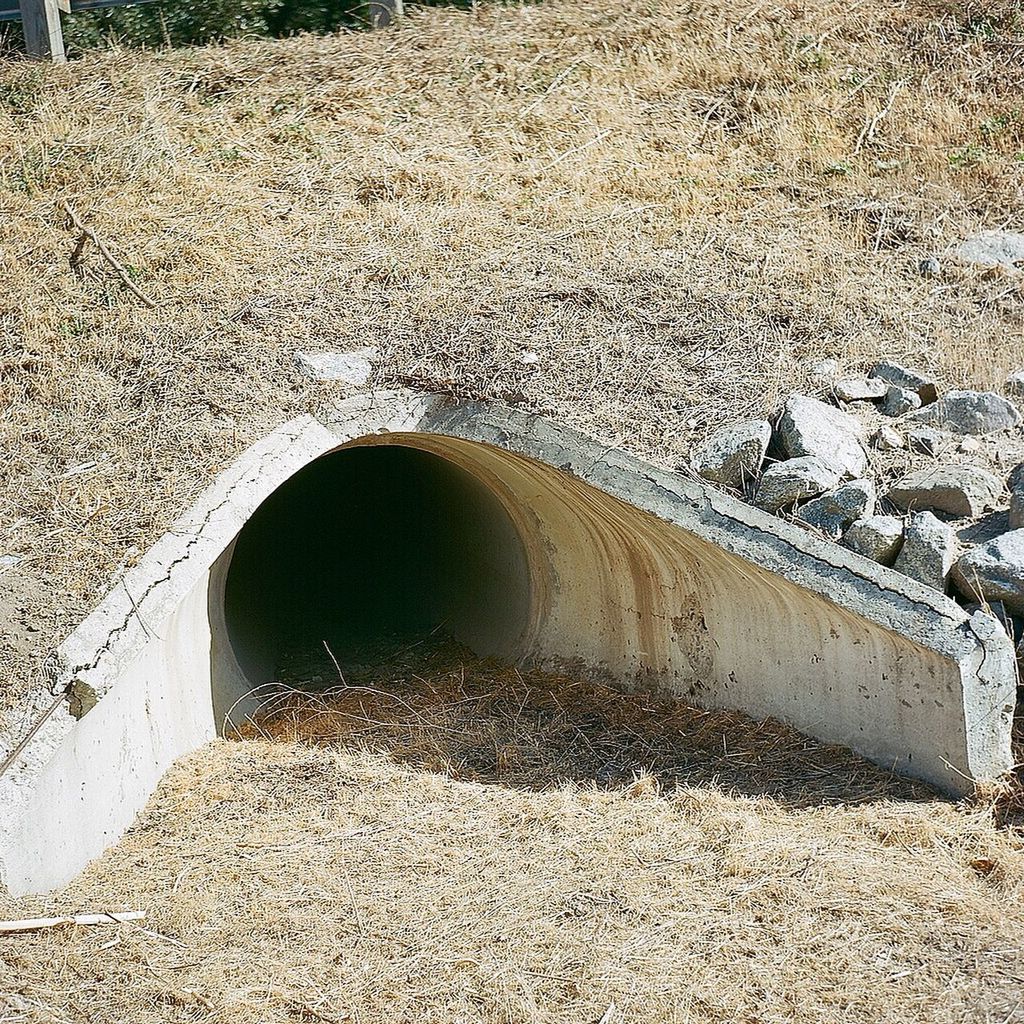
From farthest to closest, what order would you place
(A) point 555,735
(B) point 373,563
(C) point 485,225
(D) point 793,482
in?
(B) point 373,563
(C) point 485,225
(A) point 555,735
(D) point 793,482

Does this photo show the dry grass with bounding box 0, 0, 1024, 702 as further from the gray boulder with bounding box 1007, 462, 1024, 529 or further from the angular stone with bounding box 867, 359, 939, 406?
the gray boulder with bounding box 1007, 462, 1024, 529

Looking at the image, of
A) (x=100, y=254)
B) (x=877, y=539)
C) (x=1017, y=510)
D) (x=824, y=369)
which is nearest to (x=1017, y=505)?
(x=1017, y=510)

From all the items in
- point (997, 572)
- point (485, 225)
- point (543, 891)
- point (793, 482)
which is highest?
point (485, 225)

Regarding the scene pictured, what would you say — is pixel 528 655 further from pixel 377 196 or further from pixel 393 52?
pixel 393 52

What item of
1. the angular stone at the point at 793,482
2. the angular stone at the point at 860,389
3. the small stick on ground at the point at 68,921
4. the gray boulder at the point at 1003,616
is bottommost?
the small stick on ground at the point at 68,921

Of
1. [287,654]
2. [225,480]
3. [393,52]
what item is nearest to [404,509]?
[287,654]

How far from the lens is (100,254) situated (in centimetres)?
763

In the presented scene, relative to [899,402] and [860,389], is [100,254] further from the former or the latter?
[899,402]

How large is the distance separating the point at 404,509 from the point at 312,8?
15.9 ft

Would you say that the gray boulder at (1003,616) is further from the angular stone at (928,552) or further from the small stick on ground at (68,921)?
the small stick on ground at (68,921)

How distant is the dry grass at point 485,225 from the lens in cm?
663

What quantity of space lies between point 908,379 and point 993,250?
2064 mm

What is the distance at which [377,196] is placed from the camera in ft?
27.9

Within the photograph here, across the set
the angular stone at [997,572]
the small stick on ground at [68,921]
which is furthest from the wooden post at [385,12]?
the small stick on ground at [68,921]
